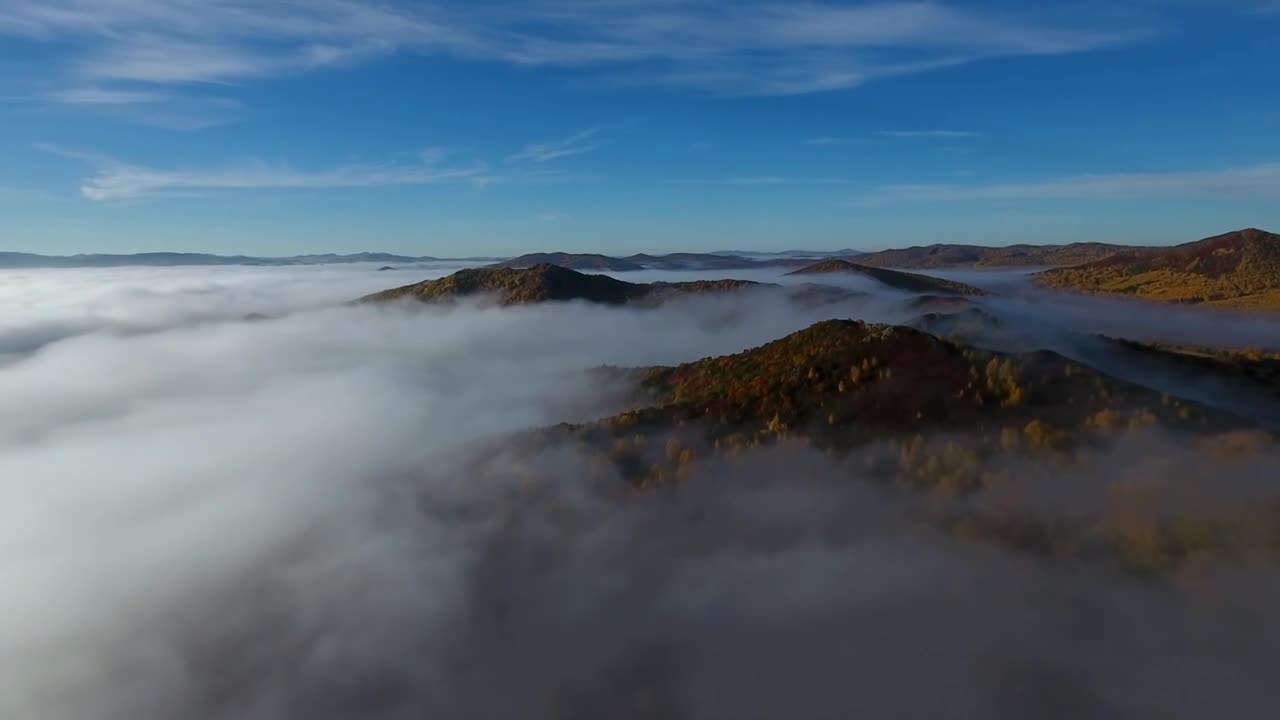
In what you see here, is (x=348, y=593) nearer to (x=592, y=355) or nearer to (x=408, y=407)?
(x=408, y=407)

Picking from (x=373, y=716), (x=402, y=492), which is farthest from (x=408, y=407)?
(x=373, y=716)

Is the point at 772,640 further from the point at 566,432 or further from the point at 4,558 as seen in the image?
the point at 4,558

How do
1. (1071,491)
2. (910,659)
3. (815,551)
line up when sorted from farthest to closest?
(815,551)
(1071,491)
(910,659)

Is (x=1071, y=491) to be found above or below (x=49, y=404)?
above

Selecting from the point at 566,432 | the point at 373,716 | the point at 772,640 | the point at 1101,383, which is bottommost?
the point at 373,716

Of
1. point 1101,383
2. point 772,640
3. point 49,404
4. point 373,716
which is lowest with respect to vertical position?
point 49,404

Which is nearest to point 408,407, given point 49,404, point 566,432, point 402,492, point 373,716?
point 402,492

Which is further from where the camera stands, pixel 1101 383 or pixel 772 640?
pixel 1101 383

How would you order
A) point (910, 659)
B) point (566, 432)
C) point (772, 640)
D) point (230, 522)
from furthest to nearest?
point (230, 522) → point (566, 432) → point (772, 640) → point (910, 659)

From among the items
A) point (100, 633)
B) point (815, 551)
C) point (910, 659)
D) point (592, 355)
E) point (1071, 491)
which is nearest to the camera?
point (910, 659)
